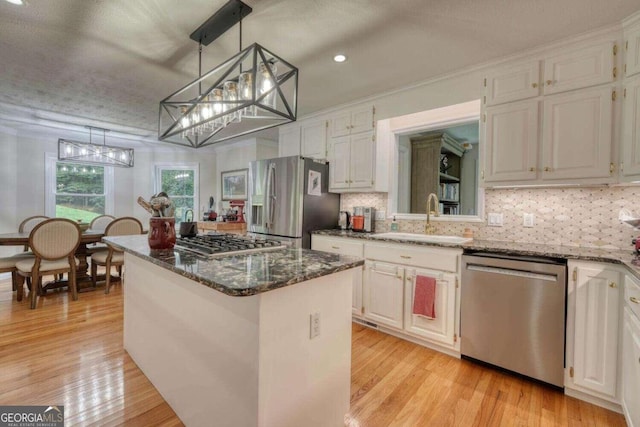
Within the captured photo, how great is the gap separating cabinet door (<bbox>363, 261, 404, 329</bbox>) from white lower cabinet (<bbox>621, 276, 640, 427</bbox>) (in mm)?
1401

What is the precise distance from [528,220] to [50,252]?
5061 mm

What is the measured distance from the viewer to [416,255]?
8.35 feet

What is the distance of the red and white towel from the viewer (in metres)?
2.43

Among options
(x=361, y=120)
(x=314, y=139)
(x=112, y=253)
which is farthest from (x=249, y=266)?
(x=112, y=253)

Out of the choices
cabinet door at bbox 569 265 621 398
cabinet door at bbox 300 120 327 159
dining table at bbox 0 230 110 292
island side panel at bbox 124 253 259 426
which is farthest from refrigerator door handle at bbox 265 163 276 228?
cabinet door at bbox 569 265 621 398

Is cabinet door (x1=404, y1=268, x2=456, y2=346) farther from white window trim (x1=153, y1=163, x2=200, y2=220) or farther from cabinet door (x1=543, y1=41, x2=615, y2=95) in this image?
white window trim (x1=153, y1=163, x2=200, y2=220)

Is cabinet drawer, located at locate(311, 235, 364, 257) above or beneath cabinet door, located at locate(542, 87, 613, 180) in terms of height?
beneath

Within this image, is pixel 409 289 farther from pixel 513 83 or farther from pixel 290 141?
pixel 290 141

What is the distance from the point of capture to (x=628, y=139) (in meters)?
1.86

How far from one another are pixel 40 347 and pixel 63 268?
1.42 meters

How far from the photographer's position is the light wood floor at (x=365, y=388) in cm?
169

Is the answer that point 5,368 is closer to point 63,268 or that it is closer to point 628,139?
point 63,268

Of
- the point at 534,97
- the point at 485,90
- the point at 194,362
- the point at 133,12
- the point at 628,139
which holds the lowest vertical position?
the point at 194,362

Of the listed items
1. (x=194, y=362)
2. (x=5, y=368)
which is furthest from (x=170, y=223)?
(x=5, y=368)
